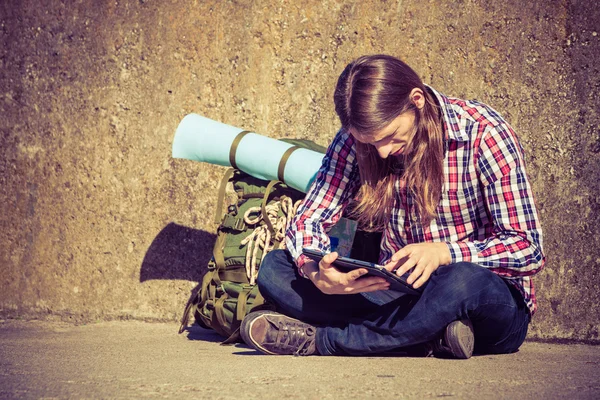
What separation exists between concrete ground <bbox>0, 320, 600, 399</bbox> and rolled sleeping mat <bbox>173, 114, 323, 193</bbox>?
0.82m

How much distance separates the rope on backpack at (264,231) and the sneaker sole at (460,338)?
1019 millimetres

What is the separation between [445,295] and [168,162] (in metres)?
2.03

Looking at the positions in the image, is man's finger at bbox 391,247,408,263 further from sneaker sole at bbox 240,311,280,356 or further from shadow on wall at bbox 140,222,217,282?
shadow on wall at bbox 140,222,217,282

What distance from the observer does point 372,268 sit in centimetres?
225

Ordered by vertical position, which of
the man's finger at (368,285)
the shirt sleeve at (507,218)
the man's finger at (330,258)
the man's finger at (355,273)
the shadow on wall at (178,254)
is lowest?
the shadow on wall at (178,254)

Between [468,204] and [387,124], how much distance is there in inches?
18.7

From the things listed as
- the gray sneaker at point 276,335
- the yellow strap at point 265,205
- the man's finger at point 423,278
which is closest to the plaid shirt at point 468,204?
the man's finger at point 423,278

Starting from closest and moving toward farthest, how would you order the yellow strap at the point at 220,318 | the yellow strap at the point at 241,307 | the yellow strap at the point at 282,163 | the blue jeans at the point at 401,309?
the blue jeans at the point at 401,309
the yellow strap at the point at 241,307
the yellow strap at the point at 220,318
the yellow strap at the point at 282,163

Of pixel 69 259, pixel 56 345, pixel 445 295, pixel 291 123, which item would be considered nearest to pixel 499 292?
pixel 445 295

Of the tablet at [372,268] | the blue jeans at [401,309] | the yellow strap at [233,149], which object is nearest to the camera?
the tablet at [372,268]

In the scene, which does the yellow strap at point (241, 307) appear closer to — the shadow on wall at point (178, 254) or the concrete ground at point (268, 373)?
the concrete ground at point (268, 373)

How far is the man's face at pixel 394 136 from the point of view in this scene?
2.40 metres

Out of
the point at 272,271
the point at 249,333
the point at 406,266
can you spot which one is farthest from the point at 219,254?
the point at 406,266

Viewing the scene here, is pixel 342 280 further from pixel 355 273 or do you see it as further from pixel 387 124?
pixel 387 124
